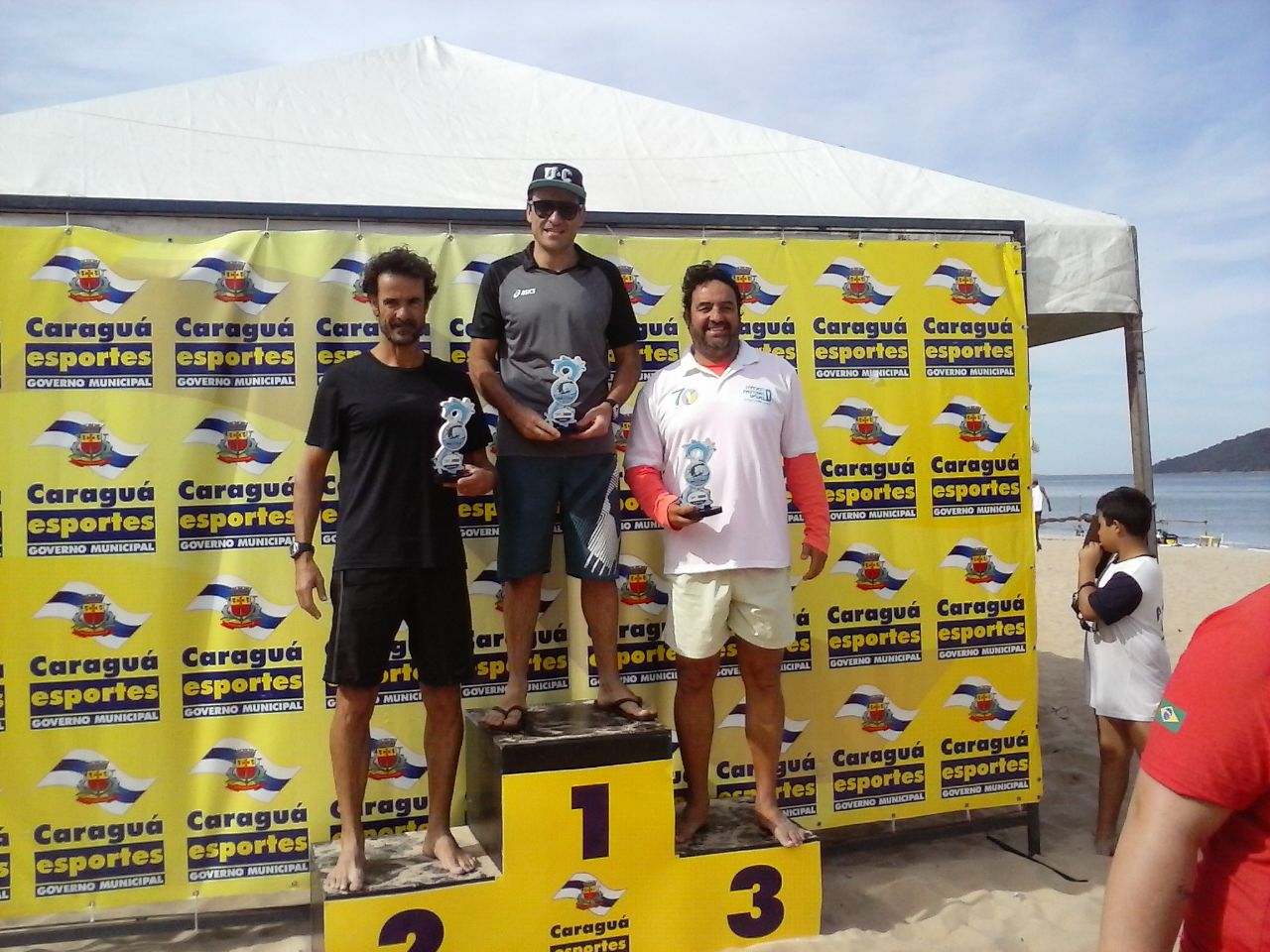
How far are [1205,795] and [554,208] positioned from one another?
2637 mm

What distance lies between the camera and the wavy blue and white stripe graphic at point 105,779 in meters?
3.19

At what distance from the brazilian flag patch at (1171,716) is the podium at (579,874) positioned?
2.06m

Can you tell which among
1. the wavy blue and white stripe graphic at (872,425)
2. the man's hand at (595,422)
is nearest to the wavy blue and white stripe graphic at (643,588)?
the man's hand at (595,422)

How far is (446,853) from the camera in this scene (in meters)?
2.94

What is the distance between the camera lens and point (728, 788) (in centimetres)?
373

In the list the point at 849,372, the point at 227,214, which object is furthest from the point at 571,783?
the point at 227,214

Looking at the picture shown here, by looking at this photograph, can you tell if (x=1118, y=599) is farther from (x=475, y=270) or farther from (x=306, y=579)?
(x=306, y=579)

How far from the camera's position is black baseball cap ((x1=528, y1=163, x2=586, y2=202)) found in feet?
10.2

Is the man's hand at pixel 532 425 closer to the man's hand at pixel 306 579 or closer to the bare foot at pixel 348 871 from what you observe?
the man's hand at pixel 306 579

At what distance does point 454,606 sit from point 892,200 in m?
2.98

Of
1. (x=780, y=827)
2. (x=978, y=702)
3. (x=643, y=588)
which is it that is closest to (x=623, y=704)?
(x=643, y=588)

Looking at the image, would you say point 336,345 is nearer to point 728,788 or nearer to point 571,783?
point 571,783

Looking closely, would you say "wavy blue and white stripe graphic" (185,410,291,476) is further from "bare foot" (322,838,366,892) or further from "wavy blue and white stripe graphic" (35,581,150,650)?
"bare foot" (322,838,366,892)

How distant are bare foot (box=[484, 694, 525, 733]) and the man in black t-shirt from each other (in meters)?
0.13
